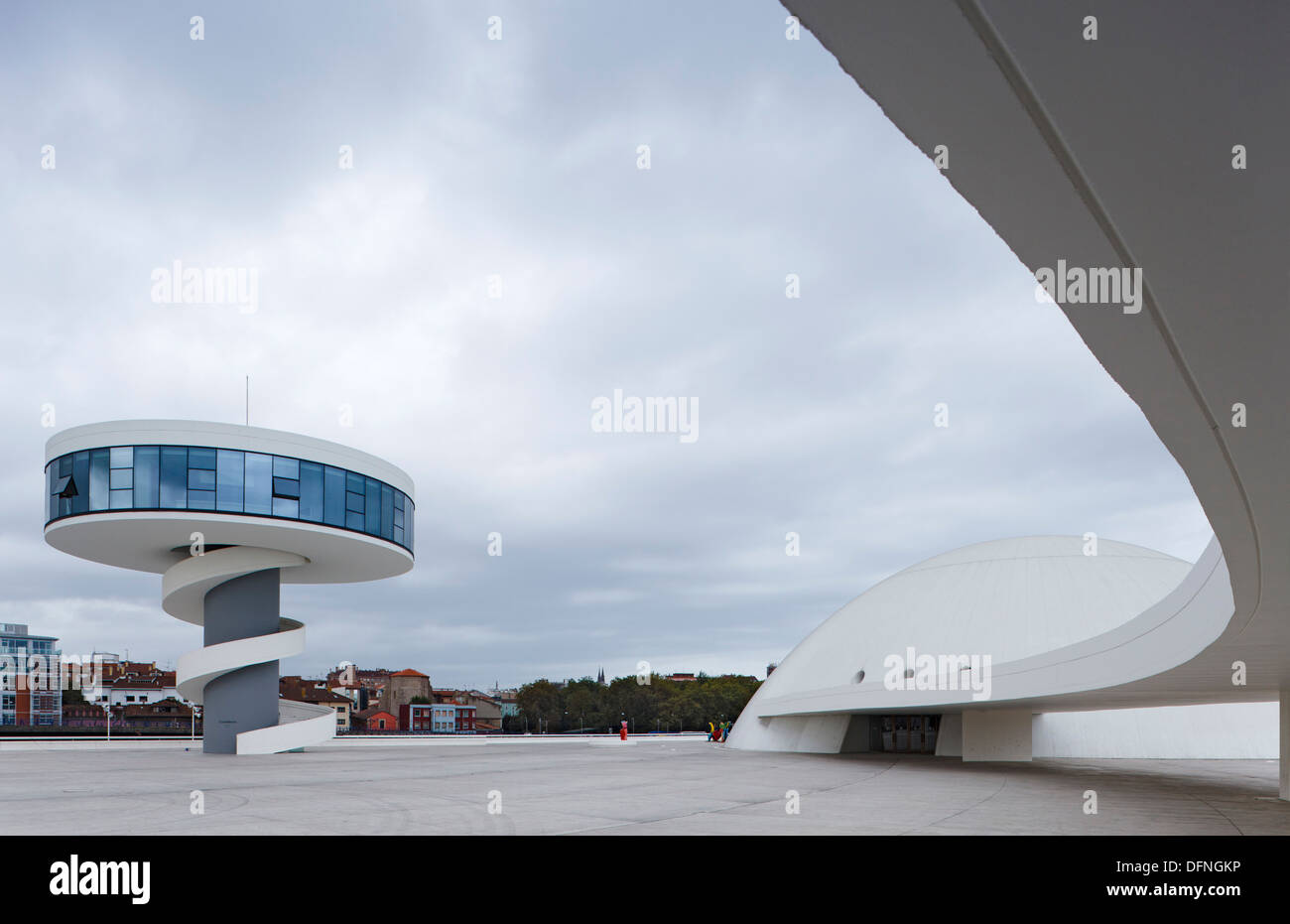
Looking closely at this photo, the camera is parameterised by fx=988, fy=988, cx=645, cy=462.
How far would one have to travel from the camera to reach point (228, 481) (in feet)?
106

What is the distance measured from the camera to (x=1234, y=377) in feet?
16.0

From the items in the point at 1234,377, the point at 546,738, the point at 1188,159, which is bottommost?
the point at 546,738

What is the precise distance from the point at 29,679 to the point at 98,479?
14602cm

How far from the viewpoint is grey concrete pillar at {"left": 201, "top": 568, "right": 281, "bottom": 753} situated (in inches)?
1318

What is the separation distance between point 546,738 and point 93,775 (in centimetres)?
3852

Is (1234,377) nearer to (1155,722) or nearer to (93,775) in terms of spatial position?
(93,775)

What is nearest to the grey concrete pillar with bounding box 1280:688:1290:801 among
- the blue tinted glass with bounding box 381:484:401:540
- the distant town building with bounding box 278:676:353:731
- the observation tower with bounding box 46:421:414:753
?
the observation tower with bounding box 46:421:414:753

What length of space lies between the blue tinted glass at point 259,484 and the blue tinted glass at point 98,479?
423 cm

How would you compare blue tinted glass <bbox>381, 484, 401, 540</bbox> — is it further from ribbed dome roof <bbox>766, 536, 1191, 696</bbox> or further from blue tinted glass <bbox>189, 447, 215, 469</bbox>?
ribbed dome roof <bbox>766, 536, 1191, 696</bbox>

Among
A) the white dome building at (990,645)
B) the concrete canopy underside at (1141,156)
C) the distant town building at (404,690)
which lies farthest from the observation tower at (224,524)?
the distant town building at (404,690)

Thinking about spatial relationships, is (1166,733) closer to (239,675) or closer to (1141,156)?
(239,675)

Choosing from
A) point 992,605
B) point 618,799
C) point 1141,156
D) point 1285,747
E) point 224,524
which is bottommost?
point 618,799

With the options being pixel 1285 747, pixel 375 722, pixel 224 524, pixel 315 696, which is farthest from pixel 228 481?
pixel 375 722
